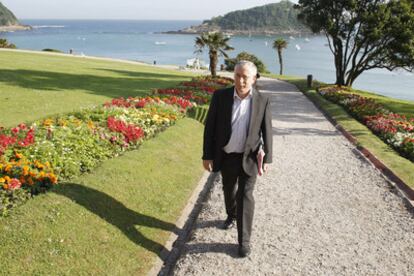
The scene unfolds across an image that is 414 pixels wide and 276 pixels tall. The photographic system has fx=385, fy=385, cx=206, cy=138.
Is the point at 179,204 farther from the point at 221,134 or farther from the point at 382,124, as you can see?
the point at 382,124

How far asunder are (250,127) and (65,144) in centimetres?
480

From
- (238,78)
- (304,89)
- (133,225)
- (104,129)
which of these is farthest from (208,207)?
(304,89)

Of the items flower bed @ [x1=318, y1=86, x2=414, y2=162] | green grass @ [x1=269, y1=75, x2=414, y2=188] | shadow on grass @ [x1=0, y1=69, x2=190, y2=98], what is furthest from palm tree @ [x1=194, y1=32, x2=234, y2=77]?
flower bed @ [x1=318, y1=86, x2=414, y2=162]

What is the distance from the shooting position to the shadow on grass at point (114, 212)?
6.29 metres

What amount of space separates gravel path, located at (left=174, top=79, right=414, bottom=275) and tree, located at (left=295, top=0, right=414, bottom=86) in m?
21.1

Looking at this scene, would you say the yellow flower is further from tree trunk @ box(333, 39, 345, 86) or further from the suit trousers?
tree trunk @ box(333, 39, 345, 86)

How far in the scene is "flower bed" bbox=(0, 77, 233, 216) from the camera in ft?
22.8

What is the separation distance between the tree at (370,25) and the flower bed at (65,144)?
71.9 feet

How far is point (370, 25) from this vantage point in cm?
2853

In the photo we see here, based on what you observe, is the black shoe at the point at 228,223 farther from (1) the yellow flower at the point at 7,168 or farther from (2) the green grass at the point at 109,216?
(1) the yellow flower at the point at 7,168

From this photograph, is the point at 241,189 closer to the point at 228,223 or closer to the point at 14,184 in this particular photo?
the point at 228,223

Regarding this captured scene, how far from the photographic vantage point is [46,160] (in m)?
7.63

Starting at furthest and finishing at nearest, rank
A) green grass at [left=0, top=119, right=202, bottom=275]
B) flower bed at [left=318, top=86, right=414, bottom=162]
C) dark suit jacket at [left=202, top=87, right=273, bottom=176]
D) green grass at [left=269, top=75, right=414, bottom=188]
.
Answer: flower bed at [left=318, top=86, right=414, bottom=162], green grass at [left=269, top=75, right=414, bottom=188], dark suit jacket at [left=202, top=87, right=273, bottom=176], green grass at [left=0, top=119, right=202, bottom=275]

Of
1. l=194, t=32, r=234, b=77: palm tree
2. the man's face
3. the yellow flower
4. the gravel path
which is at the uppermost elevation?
l=194, t=32, r=234, b=77: palm tree
